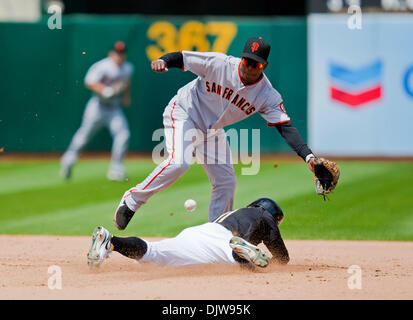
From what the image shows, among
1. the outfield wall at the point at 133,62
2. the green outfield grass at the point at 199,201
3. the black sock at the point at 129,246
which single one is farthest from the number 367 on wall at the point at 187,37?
the black sock at the point at 129,246

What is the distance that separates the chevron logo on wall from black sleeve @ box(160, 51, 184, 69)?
814cm

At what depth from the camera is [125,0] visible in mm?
15797

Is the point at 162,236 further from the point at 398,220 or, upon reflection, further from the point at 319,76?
the point at 319,76

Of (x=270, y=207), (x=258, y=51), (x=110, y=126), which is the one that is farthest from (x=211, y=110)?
(x=110, y=126)

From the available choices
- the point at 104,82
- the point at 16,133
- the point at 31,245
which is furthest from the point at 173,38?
the point at 31,245

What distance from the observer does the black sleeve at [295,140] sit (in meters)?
5.60

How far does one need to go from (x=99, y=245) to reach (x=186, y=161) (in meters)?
0.98

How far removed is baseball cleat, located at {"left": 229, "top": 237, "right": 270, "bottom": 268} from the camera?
486 cm

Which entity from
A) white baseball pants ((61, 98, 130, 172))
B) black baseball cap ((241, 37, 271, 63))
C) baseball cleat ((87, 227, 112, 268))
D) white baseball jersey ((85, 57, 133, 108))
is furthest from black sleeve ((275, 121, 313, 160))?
white baseball jersey ((85, 57, 133, 108))

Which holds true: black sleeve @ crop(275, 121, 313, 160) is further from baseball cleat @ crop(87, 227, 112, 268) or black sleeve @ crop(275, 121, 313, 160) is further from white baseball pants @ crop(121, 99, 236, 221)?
baseball cleat @ crop(87, 227, 112, 268)

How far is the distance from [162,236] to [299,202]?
212 centimetres

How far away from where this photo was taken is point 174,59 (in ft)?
19.1

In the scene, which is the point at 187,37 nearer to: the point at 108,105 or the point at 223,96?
the point at 108,105

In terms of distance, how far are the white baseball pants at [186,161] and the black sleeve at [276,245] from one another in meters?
0.82
